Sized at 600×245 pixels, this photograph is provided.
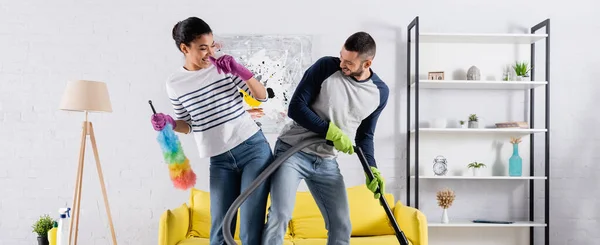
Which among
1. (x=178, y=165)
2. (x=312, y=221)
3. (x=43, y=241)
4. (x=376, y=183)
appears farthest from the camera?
(x=43, y=241)

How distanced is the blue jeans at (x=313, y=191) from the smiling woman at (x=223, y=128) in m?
0.06

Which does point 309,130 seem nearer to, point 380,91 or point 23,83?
point 380,91

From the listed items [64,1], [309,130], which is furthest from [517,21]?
[64,1]

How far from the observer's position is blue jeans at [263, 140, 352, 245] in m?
2.65

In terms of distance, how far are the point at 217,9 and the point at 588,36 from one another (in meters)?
2.85

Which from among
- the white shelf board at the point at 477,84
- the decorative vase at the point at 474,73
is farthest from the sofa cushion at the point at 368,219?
the decorative vase at the point at 474,73

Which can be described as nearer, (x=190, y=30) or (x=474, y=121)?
(x=190, y=30)

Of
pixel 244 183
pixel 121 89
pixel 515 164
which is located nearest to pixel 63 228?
pixel 121 89

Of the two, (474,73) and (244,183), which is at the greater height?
(474,73)

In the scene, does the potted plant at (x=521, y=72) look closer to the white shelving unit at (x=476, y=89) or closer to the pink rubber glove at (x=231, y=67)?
the white shelving unit at (x=476, y=89)

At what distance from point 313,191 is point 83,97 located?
81.7 inches

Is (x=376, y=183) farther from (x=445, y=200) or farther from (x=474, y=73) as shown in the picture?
(x=474, y=73)

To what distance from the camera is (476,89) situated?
489 centimetres

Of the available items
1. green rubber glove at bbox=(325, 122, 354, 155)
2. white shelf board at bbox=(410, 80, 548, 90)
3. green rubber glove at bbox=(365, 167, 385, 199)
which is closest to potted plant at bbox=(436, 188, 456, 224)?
white shelf board at bbox=(410, 80, 548, 90)
